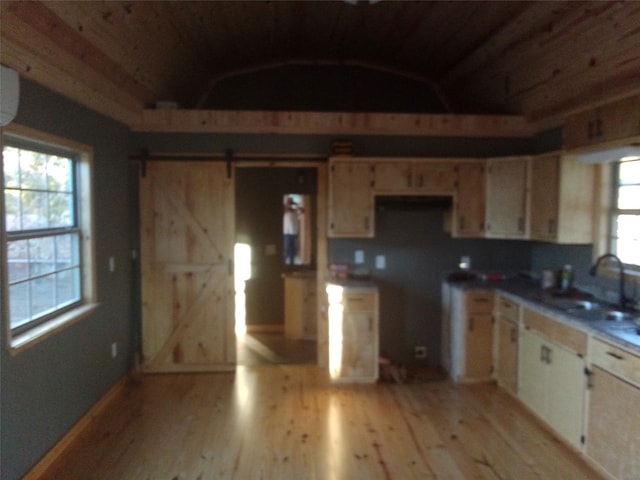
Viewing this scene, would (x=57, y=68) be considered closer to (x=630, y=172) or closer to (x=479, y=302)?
(x=479, y=302)

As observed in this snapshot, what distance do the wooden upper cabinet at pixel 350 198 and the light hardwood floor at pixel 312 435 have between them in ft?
4.75

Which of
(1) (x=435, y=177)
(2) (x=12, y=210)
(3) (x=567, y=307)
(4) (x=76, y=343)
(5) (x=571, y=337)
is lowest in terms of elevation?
(4) (x=76, y=343)

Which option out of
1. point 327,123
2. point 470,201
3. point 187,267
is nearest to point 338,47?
point 327,123

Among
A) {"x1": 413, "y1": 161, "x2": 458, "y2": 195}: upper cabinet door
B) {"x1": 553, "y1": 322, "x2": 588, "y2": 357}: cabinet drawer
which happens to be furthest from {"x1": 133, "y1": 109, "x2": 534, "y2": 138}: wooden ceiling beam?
{"x1": 553, "y1": 322, "x2": 588, "y2": 357}: cabinet drawer

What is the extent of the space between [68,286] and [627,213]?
4.29m

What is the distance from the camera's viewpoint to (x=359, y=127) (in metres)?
4.58

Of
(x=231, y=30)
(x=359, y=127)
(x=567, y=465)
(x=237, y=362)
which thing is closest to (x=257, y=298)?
(x=237, y=362)

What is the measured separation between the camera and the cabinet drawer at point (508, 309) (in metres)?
4.01

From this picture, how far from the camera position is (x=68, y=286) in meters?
3.60

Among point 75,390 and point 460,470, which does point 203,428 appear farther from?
point 460,470

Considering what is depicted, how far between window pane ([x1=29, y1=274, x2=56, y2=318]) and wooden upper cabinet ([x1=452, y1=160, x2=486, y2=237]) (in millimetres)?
3371

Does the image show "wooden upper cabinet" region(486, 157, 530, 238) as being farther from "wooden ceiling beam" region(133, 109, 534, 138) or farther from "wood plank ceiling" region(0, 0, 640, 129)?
"wood plank ceiling" region(0, 0, 640, 129)

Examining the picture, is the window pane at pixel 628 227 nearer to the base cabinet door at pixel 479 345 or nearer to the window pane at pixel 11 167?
the base cabinet door at pixel 479 345

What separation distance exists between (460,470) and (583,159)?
244cm
